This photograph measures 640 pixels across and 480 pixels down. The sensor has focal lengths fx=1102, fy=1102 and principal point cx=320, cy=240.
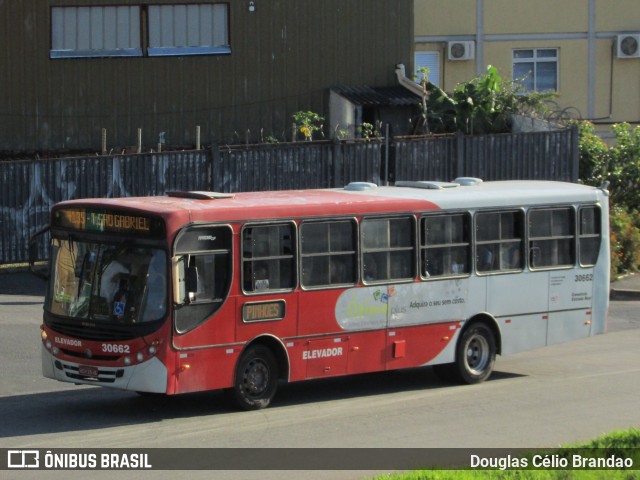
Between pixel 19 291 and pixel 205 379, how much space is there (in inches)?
375

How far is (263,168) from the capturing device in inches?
910

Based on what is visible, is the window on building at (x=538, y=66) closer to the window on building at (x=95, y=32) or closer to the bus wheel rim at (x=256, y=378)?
the window on building at (x=95, y=32)

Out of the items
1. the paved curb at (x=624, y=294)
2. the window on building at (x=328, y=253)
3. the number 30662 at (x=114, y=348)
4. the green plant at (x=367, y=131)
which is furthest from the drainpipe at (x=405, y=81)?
the number 30662 at (x=114, y=348)

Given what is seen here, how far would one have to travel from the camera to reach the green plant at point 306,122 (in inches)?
1046

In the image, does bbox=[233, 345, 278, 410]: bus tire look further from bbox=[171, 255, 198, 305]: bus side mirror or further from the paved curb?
the paved curb

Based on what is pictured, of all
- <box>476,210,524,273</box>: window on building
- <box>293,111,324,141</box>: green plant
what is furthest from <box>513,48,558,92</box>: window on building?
<box>476,210,524,273</box>: window on building

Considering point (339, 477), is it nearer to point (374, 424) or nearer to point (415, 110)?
point (374, 424)

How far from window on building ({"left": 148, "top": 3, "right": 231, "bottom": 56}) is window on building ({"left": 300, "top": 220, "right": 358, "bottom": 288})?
15175 mm

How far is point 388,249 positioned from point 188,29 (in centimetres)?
1524

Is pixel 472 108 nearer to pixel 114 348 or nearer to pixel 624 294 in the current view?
pixel 624 294

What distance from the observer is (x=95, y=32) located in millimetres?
27203

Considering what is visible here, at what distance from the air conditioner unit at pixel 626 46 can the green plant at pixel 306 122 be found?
13.9 meters

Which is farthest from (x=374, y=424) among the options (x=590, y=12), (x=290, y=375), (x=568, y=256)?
(x=590, y=12)

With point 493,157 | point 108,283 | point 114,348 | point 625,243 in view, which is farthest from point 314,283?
point 625,243
